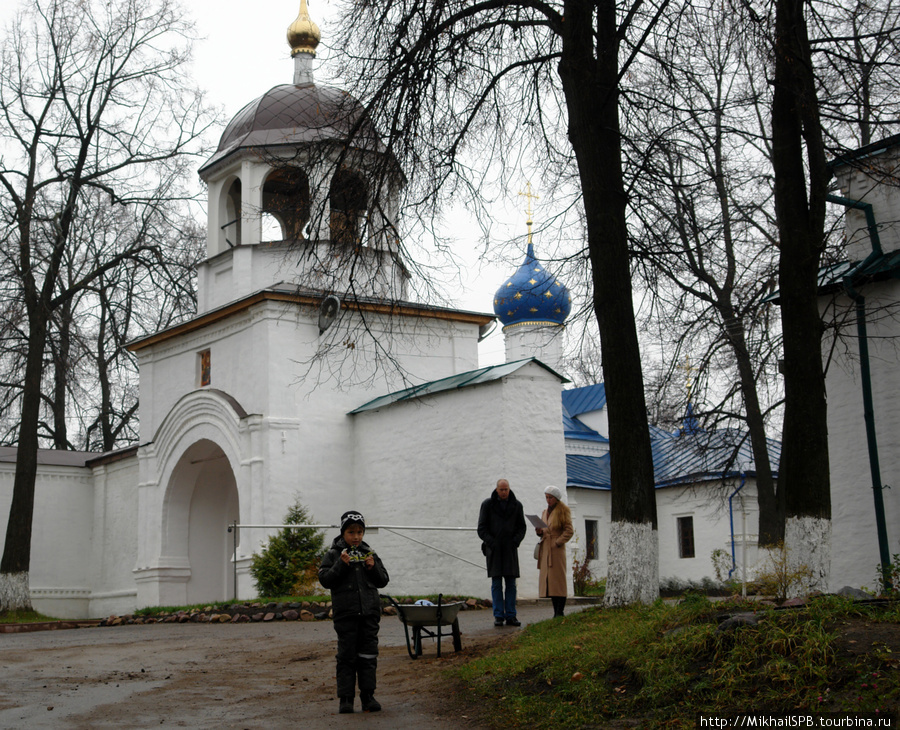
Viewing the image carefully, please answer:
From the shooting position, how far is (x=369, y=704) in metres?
7.70

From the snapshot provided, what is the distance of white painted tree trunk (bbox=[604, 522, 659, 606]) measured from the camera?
32.4 feet

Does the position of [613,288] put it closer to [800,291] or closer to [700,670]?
[800,291]

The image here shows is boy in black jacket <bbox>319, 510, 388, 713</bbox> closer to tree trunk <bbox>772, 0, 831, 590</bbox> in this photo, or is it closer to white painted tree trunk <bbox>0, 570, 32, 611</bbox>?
tree trunk <bbox>772, 0, 831, 590</bbox>

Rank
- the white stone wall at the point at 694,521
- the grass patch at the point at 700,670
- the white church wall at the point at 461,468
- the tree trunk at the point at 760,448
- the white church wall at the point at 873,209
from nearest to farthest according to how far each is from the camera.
A: the grass patch at the point at 700,670
the white church wall at the point at 873,209
the white church wall at the point at 461,468
the tree trunk at the point at 760,448
the white stone wall at the point at 694,521

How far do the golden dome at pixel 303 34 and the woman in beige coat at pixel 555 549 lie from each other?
615 inches

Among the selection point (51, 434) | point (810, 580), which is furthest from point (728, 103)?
point (51, 434)

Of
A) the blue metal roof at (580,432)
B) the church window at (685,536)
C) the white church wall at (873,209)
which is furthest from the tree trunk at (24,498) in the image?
the church window at (685,536)

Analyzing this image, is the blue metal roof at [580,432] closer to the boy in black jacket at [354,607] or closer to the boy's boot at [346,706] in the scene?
the boy in black jacket at [354,607]

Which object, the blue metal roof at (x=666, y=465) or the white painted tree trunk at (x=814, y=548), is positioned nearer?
the white painted tree trunk at (x=814, y=548)

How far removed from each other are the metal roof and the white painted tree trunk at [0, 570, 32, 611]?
7.70 meters

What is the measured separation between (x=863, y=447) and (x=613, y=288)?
459cm

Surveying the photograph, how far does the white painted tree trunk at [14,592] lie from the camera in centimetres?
2212

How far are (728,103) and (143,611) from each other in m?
13.7

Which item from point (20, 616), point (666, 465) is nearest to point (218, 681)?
point (20, 616)
